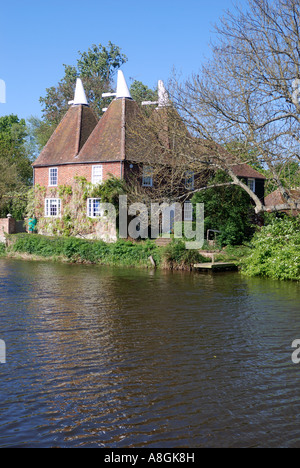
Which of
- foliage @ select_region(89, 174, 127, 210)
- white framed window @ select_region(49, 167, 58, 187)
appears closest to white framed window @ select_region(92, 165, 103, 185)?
foliage @ select_region(89, 174, 127, 210)

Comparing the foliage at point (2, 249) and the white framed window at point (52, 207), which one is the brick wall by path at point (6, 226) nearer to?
the foliage at point (2, 249)

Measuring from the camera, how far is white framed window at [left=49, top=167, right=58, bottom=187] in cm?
3825

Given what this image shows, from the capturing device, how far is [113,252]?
2902 centimetres

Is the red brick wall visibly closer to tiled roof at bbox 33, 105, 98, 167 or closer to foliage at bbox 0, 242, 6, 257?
tiled roof at bbox 33, 105, 98, 167

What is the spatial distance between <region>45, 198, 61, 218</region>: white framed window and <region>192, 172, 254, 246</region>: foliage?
11.3m

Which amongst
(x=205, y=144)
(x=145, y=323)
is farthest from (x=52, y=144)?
(x=145, y=323)

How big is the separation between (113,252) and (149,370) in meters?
19.4

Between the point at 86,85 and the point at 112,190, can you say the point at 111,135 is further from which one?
the point at 86,85

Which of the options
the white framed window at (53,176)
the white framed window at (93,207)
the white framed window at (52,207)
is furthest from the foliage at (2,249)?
the white framed window at (53,176)

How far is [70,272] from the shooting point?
25.4 meters

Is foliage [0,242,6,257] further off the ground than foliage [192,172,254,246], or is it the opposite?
foliage [192,172,254,246]

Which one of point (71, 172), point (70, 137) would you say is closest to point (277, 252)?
point (71, 172)
